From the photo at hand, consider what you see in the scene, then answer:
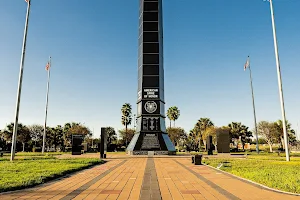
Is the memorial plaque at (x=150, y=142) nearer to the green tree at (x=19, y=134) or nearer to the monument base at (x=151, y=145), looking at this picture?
the monument base at (x=151, y=145)

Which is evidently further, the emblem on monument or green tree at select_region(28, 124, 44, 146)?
green tree at select_region(28, 124, 44, 146)

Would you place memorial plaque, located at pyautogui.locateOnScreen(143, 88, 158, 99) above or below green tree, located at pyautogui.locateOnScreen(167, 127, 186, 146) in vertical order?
above

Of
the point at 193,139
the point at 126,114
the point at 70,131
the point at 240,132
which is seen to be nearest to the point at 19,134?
the point at 70,131

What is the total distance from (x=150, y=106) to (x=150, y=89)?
9.52 ft

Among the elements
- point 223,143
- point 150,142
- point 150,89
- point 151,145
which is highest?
point 150,89

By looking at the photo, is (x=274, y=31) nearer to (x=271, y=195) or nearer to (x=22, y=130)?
(x=271, y=195)

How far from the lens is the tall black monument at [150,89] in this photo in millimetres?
35000

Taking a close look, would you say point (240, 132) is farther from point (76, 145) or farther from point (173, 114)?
point (76, 145)

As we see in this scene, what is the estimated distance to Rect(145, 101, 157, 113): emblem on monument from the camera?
1451 inches

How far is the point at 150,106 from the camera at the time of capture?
37031 millimetres

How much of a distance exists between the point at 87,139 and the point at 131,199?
82.3m

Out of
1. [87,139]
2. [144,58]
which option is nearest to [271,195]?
[144,58]

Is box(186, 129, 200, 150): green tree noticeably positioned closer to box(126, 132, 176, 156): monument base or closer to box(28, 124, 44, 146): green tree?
box(126, 132, 176, 156): monument base

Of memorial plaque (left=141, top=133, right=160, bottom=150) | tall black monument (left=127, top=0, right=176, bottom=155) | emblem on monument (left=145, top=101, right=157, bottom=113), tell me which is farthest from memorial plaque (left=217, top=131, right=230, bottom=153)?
emblem on monument (left=145, top=101, right=157, bottom=113)
